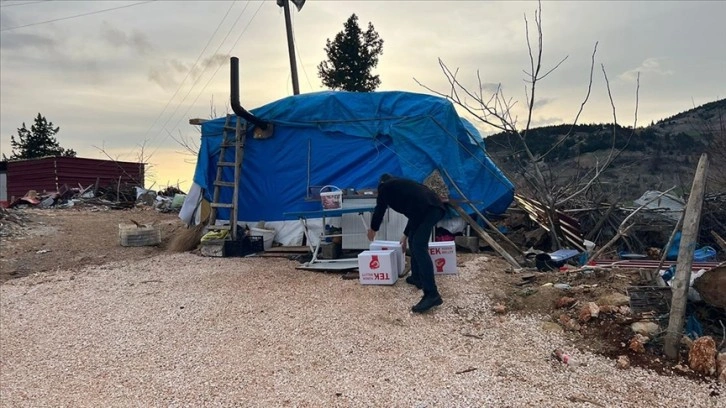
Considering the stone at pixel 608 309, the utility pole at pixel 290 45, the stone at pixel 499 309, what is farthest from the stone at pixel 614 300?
the utility pole at pixel 290 45

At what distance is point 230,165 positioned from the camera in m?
9.74

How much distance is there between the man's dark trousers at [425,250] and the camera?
5625 mm

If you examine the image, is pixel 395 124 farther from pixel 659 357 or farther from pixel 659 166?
pixel 659 166

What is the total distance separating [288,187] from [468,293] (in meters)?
4.82

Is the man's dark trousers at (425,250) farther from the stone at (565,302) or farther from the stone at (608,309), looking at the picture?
the stone at (608,309)

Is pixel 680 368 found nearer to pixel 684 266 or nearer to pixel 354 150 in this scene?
pixel 684 266

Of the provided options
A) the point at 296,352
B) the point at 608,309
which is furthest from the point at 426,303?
the point at 608,309

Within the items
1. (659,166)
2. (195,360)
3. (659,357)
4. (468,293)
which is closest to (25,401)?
(195,360)

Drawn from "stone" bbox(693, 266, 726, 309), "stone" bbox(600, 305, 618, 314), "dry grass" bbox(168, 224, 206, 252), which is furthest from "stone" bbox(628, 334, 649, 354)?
"dry grass" bbox(168, 224, 206, 252)

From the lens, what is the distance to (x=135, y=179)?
25953 millimetres

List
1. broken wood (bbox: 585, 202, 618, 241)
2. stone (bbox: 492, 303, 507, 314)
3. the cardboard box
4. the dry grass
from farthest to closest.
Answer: the dry grass < broken wood (bbox: 585, 202, 618, 241) < the cardboard box < stone (bbox: 492, 303, 507, 314)

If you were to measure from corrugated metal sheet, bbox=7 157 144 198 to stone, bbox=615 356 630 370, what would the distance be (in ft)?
83.8

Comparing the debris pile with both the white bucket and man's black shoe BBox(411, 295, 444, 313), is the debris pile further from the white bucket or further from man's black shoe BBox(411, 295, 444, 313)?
man's black shoe BBox(411, 295, 444, 313)

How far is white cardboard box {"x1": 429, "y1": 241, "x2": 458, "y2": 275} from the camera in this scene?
6777 millimetres
